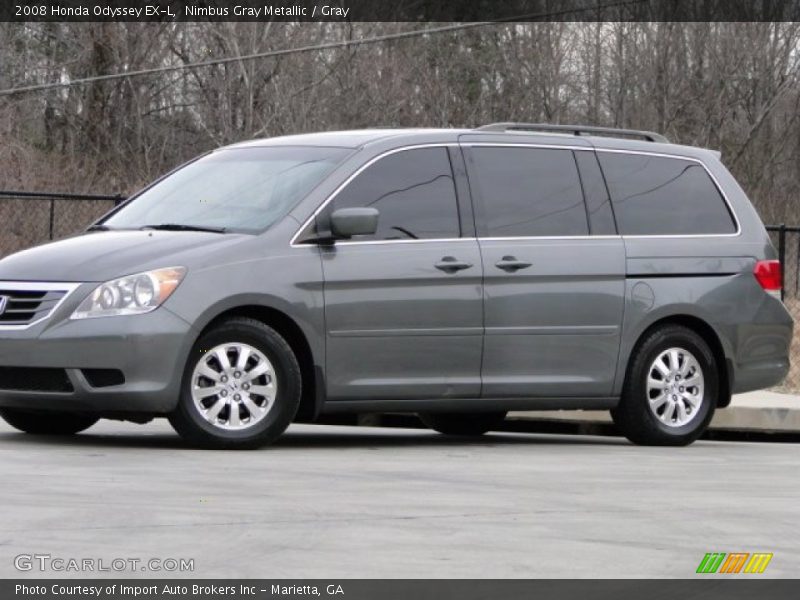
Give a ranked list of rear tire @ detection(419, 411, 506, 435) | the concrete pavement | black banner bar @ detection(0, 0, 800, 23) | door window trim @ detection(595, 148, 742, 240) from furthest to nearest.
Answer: black banner bar @ detection(0, 0, 800, 23)
rear tire @ detection(419, 411, 506, 435)
door window trim @ detection(595, 148, 742, 240)
the concrete pavement

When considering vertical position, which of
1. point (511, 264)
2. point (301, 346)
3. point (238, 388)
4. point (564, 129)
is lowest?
point (238, 388)

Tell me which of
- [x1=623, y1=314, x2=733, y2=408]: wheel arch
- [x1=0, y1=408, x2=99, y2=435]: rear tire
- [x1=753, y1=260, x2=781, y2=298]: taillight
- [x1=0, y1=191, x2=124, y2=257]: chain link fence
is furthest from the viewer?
[x1=0, y1=191, x2=124, y2=257]: chain link fence

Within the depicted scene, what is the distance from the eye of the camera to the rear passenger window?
41.1 feet

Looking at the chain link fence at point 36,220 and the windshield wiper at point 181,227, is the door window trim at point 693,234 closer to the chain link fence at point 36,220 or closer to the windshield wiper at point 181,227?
the windshield wiper at point 181,227

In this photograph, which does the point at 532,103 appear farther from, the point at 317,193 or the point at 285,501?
the point at 285,501

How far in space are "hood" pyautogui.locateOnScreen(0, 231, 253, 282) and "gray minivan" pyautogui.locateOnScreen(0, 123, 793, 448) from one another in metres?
0.02

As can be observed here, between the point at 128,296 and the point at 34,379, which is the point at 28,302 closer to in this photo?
the point at 34,379

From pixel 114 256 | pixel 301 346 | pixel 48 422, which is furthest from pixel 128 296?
pixel 48 422

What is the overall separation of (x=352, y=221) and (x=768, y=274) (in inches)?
132

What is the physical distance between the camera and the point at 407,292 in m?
11.3

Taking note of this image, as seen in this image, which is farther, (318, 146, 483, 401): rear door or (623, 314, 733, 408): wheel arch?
(623, 314, 733, 408): wheel arch

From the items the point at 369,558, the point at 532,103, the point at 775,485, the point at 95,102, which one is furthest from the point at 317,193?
the point at 532,103

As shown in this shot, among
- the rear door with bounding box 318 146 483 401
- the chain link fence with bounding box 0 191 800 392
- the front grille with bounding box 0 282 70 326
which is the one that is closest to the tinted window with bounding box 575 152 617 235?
the rear door with bounding box 318 146 483 401
